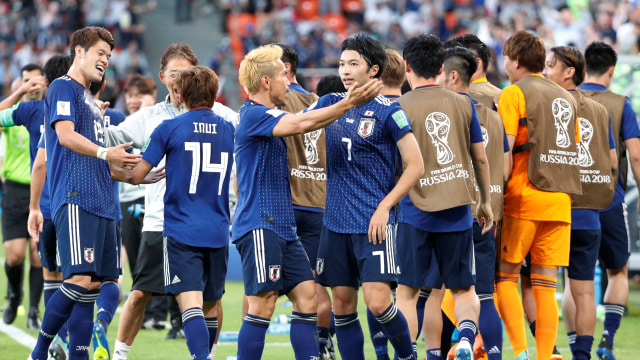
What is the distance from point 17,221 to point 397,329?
5.48 metres

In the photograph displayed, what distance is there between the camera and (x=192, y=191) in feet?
19.1

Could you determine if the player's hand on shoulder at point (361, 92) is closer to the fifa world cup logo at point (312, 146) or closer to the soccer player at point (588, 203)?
the fifa world cup logo at point (312, 146)

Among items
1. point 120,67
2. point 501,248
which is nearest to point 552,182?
point 501,248

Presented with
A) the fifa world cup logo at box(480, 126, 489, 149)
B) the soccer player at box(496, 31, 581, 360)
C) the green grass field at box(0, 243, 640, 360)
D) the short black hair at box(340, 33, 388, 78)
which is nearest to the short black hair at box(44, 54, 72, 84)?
the green grass field at box(0, 243, 640, 360)

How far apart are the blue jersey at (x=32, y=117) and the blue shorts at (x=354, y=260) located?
10.9ft

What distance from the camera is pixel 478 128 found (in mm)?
6387

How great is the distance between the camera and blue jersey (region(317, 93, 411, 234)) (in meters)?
5.77

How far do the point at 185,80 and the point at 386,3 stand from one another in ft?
72.0

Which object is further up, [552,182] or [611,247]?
[552,182]

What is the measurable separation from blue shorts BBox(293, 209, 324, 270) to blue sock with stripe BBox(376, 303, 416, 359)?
154 centimetres

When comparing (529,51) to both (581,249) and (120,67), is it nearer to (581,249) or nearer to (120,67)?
(581,249)

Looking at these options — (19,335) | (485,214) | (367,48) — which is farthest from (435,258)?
(19,335)

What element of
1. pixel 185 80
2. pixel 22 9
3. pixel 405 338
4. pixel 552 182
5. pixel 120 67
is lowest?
pixel 405 338

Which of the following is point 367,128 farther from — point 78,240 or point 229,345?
point 229,345
